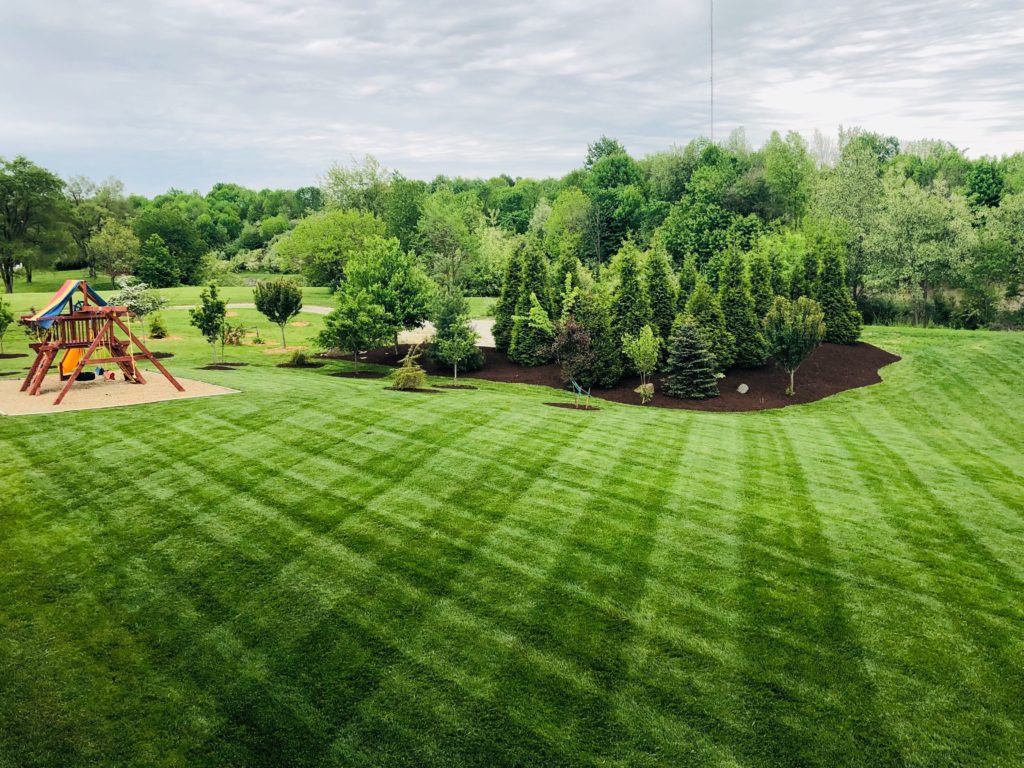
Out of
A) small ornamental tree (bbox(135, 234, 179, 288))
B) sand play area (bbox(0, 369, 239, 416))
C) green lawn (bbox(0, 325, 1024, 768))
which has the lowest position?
green lawn (bbox(0, 325, 1024, 768))

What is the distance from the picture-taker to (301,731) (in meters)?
6.21

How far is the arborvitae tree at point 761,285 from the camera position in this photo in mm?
30344

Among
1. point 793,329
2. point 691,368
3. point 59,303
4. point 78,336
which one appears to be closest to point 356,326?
point 78,336

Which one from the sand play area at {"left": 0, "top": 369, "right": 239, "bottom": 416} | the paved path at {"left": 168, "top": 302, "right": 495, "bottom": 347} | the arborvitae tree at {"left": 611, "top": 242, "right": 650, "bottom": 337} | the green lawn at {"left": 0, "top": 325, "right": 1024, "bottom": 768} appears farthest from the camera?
the paved path at {"left": 168, "top": 302, "right": 495, "bottom": 347}

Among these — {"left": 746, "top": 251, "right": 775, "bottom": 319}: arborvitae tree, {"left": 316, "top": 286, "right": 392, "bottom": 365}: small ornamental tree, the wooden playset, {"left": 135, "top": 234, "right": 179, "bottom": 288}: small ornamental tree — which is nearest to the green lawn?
the wooden playset

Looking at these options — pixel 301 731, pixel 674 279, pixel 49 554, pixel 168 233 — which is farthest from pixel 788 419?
pixel 168 233

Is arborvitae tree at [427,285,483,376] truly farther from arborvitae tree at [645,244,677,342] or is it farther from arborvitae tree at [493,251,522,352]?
arborvitae tree at [645,244,677,342]

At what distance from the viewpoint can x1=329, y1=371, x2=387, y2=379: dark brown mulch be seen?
28430mm

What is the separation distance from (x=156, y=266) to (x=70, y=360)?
52860 mm

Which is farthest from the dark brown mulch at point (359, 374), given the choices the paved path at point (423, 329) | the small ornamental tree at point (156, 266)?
the small ornamental tree at point (156, 266)

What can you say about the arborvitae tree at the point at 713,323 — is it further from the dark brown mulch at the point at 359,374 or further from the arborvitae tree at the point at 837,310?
the dark brown mulch at the point at 359,374

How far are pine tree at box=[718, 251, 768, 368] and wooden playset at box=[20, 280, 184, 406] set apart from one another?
23.7m

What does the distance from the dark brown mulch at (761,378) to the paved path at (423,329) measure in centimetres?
369

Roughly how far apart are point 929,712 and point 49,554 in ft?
39.6
